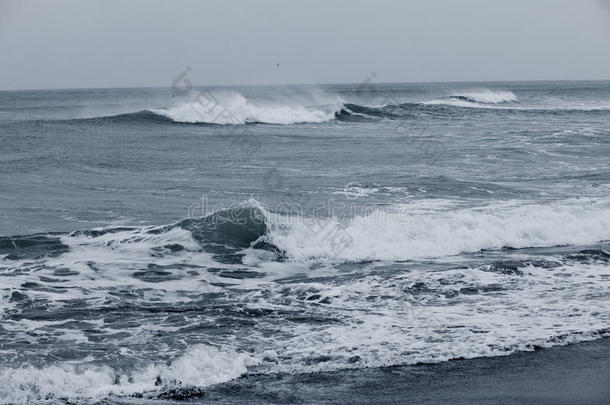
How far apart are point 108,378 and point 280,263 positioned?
5.33m

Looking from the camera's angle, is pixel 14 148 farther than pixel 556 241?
Yes

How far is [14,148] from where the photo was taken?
2628 centimetres

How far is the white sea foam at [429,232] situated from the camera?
40.8 feet

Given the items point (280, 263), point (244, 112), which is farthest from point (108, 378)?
point (244, 112)

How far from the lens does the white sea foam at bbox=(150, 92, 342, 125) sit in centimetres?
4253

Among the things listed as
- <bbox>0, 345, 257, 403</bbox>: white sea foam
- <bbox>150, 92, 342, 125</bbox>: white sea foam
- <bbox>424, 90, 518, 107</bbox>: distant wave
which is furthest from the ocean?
<bbox>424, 90, 518, 107</bbox>: distant wave

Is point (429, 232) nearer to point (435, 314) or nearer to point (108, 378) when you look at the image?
point (435, 314)

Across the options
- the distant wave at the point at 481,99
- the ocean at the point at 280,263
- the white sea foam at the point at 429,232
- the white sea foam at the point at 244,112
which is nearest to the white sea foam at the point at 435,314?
the ocean at the point at 280,263

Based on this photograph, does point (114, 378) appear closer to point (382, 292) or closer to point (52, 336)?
point (52, 336)

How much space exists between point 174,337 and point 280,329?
1204 mm

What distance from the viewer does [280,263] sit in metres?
11.9

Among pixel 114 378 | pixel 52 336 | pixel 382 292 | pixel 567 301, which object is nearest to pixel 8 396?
pixel 114 378

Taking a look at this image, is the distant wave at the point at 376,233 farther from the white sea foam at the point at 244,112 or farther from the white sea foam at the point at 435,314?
the white sea foam at the point at 244,112

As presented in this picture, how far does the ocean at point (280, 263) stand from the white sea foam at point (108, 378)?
0.02 m
